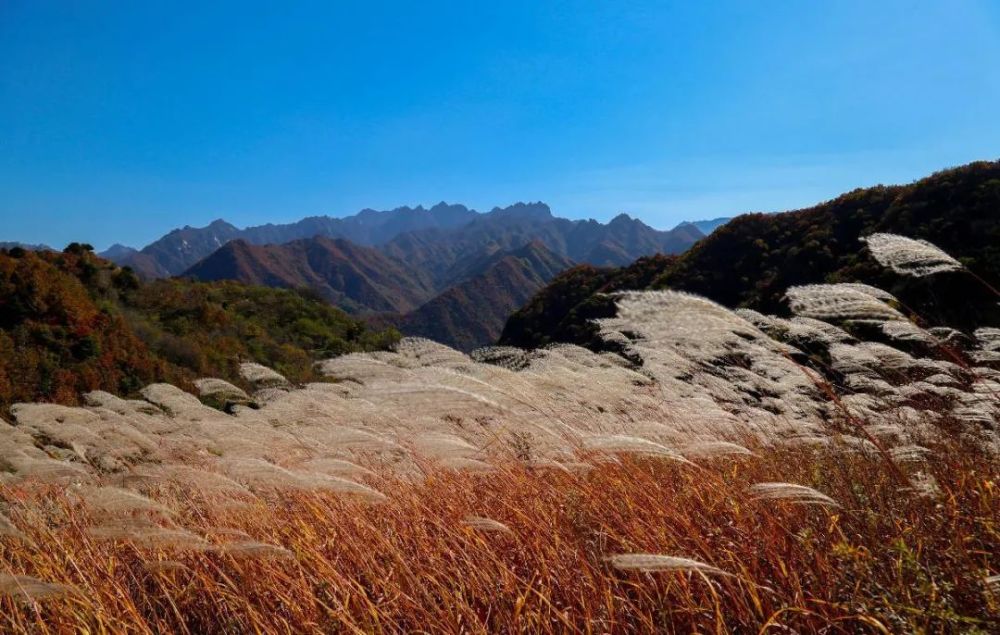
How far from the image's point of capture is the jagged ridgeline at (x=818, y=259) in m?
12.5

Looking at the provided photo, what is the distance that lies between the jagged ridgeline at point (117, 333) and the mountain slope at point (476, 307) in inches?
2800

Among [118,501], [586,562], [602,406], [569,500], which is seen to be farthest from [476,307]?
[586,562]

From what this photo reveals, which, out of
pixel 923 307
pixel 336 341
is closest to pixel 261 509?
pixel 923 307

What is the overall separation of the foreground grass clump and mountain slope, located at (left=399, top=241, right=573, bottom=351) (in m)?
90.3

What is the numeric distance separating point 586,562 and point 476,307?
132m

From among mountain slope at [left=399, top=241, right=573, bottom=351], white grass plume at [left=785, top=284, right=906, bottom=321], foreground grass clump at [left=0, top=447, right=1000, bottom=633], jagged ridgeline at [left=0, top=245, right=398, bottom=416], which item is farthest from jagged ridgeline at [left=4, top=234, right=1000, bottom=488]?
mountain slope at [left=399, top=241, right=573, bottom=351]

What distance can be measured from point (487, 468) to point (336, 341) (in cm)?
2240

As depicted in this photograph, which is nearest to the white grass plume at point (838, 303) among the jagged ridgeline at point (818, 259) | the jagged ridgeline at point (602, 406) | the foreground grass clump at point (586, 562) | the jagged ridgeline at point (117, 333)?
the jagged ridgeline at point (602, 406)

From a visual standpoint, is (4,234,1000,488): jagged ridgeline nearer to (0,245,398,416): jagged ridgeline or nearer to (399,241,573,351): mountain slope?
(0,245,398,416): jagged ridgeline

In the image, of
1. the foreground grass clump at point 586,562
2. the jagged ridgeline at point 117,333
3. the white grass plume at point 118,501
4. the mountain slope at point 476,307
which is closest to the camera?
the foreground grass clump at point 586,562

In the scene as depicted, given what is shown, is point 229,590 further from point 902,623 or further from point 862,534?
point 862,534

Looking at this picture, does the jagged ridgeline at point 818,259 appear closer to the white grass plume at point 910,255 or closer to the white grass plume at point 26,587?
the white grass plume at point 910,255

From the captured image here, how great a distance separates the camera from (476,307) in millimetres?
134000

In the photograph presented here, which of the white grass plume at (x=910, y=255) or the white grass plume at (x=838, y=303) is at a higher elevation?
the white grass plume at (x=910, y=255)
